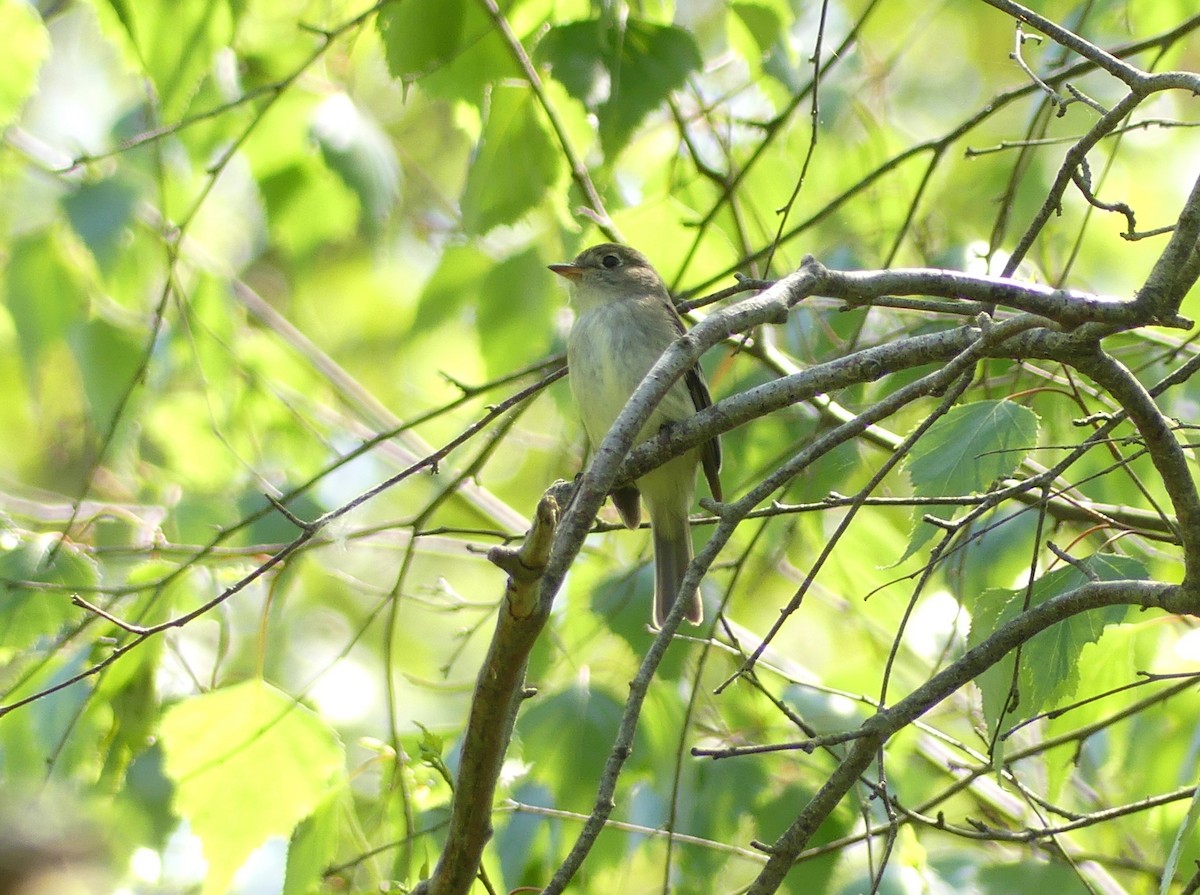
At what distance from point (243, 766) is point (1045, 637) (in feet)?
6.12

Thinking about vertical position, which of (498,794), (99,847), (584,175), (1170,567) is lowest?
(99,847)

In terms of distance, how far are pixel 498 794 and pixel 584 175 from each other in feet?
5.22

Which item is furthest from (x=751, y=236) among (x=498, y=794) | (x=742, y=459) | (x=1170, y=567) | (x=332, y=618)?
(x=332, y=618)

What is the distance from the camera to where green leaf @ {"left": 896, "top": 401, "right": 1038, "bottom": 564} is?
8.94ft

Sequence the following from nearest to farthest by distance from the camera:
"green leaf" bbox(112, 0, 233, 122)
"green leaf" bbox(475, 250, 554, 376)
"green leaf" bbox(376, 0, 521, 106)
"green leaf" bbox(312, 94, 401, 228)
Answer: "green leaf" bbox(112, 0, 233, 122), "green leaf" bbox(376, 0, 521, 106), "green leaf" bbox(312, 94, 401, 228), "green leaf" bbox(475, 250, 554, 376)

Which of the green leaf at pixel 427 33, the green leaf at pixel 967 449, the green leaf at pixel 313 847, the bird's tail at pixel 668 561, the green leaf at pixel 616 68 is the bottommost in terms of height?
the green leaf at pixel 313 847

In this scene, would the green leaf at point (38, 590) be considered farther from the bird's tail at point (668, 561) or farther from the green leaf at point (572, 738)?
the bird's tail at point (668, 561)

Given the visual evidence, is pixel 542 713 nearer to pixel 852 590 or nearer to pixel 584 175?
pixel 852 590

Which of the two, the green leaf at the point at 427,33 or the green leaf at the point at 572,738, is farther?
the green leaf at the point at 572,738

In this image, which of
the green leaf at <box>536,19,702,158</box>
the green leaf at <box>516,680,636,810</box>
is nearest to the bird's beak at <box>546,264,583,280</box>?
the green leaf at <box>536,19,702,158</box>

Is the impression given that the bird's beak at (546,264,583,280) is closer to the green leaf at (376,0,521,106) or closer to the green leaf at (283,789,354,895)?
the green leaf at (376,0,521,106)

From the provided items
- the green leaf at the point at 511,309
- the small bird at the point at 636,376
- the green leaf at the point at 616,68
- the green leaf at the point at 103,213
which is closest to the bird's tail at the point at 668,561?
the small bird at the point at 636,376

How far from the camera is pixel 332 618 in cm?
880

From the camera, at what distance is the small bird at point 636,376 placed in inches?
181
